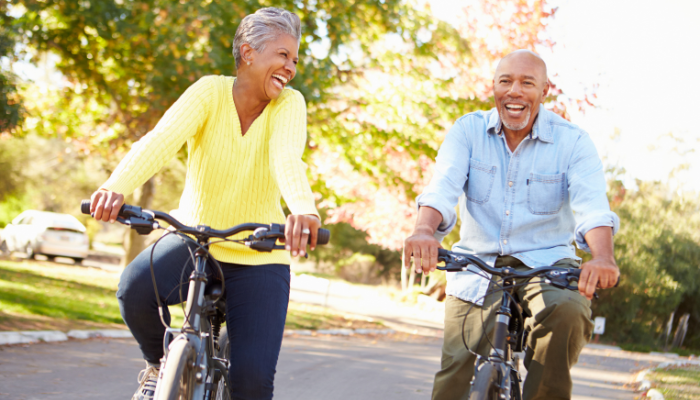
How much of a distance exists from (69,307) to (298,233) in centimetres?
938

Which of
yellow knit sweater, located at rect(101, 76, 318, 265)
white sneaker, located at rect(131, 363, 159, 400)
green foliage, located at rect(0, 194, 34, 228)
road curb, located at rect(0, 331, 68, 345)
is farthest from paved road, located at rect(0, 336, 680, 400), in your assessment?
green foliage, located at rect(0, 194, 34, 228)

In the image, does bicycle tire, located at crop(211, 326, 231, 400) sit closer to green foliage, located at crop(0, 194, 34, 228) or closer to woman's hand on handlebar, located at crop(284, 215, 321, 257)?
woman's hand on handlebar, located at crop(284, 215, 321, 257)

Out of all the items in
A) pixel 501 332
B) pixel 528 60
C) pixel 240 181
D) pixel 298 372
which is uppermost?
pixel 528 60

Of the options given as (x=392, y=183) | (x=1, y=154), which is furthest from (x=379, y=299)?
(x=1, y=154)

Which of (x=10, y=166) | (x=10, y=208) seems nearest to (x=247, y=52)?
(x=10, y=166)

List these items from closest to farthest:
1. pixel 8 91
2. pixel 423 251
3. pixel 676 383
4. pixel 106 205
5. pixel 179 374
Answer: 1. pixel 179 374
2. pixel 106 205
3. pixel 423 251
4. pixel 676 383
5. pixel 8 91

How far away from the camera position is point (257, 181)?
3.27 metres

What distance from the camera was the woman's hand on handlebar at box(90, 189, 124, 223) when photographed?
251 cm

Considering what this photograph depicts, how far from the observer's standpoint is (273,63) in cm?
316

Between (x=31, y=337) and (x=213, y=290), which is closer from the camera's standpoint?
(x=213, y=290)

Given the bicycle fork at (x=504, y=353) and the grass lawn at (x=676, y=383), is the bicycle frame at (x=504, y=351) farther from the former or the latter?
the grass lawn at (x=676, y=383)

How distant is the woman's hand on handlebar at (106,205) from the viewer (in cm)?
251

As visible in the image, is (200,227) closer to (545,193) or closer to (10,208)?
(545,193)

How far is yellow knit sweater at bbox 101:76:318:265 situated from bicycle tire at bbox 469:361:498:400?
3.42 feet
